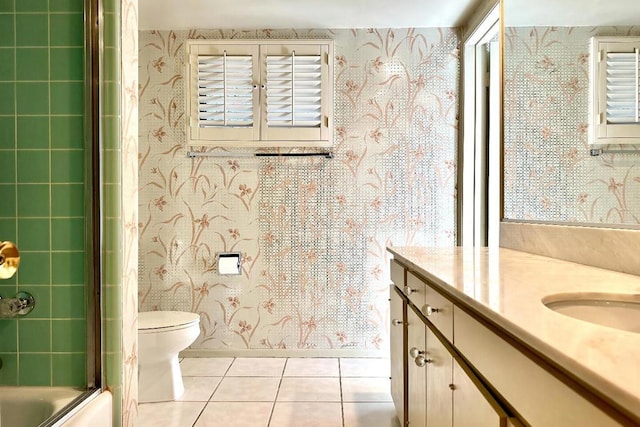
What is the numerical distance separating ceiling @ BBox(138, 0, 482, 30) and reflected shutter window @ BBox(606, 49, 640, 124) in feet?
4.89

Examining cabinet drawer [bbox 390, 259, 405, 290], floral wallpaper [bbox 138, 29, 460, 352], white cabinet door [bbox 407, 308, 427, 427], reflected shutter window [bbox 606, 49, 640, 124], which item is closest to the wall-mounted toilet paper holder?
floral wallpaper [bbox 138, 29, 460, 352]

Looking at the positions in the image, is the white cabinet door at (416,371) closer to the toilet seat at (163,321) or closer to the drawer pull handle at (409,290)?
the drawer pull handle at (409,290)

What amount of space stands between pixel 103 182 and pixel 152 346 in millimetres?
1113

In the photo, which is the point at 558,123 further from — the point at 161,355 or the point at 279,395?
the point at 161,355

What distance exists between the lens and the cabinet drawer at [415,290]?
54.1 inches

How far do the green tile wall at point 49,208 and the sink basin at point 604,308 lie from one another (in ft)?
4.54

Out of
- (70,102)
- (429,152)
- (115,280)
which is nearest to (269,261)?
(429,152)

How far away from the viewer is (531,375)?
24.7 inches

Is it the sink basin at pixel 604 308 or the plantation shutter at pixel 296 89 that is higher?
the plantation shutter at pixel 296 89

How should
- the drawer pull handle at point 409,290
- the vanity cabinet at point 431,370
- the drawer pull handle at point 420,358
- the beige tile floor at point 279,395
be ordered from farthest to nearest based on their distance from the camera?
the beige tile floor at point 279,395 → the drawer pull handle at point 409,290 → the drawer pull handle at point 420,358 → the vanity cabinet at point 431,370

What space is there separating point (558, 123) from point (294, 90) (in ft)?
5.56

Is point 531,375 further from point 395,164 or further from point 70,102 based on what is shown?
point 395,164

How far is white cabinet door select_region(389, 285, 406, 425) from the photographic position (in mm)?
1687

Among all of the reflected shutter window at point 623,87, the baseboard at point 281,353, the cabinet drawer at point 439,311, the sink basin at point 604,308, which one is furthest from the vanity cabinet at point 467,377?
the baseboard at point 281,353
